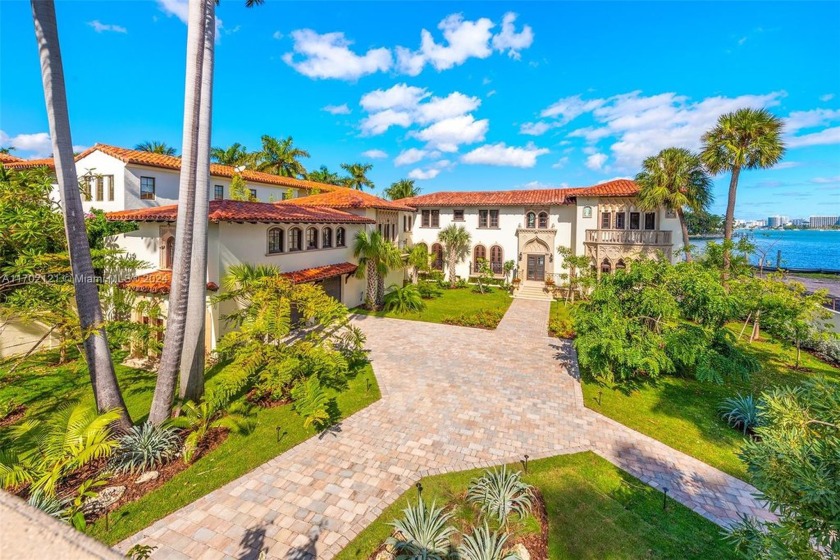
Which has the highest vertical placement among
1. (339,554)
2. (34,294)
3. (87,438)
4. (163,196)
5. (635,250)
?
(163,196)

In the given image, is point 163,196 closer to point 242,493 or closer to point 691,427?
point 242,493

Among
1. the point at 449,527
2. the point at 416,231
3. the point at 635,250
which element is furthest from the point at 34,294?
the point at 635,250

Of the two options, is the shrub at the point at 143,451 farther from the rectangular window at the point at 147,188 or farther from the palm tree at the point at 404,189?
the palm tree at the point at 404,189

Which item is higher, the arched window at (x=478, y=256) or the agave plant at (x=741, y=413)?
the arched window at (x=478, y=256)

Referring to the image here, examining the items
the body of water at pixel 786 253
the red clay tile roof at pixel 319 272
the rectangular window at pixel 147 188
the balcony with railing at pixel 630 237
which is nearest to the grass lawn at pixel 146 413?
the red clay tile roof at pixel 319 272

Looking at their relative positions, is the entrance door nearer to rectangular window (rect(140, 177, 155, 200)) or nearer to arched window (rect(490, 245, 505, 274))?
arched window (rect(490, 245, 505, 274))

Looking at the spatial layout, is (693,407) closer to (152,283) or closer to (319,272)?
(319,272)
